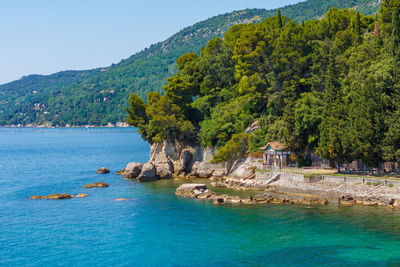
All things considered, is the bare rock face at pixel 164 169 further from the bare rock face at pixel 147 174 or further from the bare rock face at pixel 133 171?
the bare rock face at pixel 133 171

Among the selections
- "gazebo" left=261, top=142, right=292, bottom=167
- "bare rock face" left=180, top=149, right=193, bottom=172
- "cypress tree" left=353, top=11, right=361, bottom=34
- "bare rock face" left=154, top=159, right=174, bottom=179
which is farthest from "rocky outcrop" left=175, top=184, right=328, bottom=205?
"cypress tree" left=353, top=11, right=361, bottom=34

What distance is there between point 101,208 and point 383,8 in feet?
155

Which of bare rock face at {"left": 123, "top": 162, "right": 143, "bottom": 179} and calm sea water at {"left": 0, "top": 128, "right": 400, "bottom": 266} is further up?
bare rock face at {"left": 123, "top": 162, "right": 143, "bottom": 179}

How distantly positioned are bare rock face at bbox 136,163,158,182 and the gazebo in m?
18.7

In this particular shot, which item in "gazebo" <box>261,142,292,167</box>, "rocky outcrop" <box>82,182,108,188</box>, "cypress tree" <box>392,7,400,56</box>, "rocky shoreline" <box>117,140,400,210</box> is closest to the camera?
"rocky shoreline" <box>117,140,400,210</box>

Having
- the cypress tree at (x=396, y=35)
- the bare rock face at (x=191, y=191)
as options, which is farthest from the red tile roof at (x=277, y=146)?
the cypress tree at (x=396, y=35)

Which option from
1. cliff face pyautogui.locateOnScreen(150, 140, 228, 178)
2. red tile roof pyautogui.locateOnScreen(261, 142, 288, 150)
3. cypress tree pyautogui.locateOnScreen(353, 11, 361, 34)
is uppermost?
cypress tree pyautogui.locateOnScreen(353, 11, 361, 34)

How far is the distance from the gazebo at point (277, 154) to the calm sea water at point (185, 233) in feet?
43.5

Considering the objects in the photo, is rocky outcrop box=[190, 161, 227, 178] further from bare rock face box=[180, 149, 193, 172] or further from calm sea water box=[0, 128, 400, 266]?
calm sea water box=[0, 128, 400, 266]

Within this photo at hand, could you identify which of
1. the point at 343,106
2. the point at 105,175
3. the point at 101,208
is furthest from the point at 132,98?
the point at 343,106

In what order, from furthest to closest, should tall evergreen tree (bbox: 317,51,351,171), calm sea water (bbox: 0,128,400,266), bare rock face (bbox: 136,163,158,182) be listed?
bare rock face (bbox: 136,163,158,182) < tall evergreen tree (bbox: 317,51,351,171) < calm sea water (bbox: 0,128,400,266)

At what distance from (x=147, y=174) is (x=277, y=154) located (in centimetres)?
2063

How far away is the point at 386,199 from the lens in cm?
4319

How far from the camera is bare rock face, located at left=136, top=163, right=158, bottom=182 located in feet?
214
